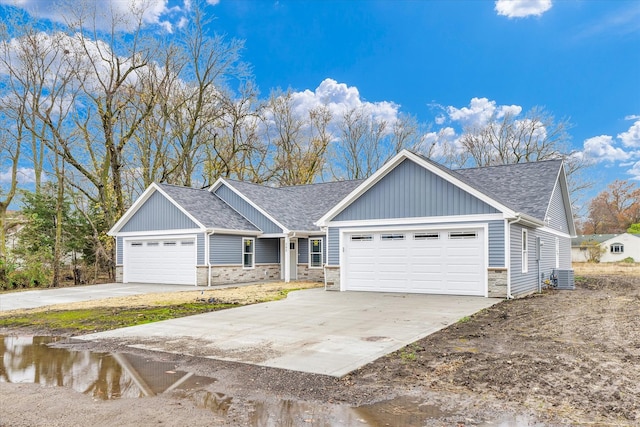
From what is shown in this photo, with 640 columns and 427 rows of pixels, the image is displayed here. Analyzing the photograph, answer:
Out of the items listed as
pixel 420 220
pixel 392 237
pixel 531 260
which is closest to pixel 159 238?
pixel 392 237

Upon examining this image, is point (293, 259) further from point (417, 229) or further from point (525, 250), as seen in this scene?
point (525, 250)

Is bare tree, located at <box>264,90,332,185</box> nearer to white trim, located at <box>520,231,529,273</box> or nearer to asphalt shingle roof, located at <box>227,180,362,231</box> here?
asphalt shingle roof, located at <box>227,180,362,231</box>

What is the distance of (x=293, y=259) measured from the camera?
2428 cm

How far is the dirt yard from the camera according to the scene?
4707 millimetres

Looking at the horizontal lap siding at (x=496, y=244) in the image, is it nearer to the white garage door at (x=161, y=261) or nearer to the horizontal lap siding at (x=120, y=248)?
the white garage door at (x=161, y=261)

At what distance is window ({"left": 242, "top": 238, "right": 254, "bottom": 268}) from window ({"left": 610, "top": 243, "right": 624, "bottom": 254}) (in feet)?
150

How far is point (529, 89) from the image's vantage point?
3803cm

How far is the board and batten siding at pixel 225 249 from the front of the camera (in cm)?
2112

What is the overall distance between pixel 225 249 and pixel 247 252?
1687 millimetres

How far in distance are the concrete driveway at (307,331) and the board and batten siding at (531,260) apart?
1.78 m

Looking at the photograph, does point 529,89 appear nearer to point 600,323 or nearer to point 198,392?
point 600,323

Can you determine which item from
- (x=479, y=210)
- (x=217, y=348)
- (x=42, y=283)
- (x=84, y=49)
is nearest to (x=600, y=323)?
(x=479, y=210)

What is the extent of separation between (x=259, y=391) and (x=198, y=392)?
2.36ft

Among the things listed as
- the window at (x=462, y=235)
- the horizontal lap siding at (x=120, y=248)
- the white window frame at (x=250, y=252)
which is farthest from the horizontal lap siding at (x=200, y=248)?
the window at (x=462, y=235)
